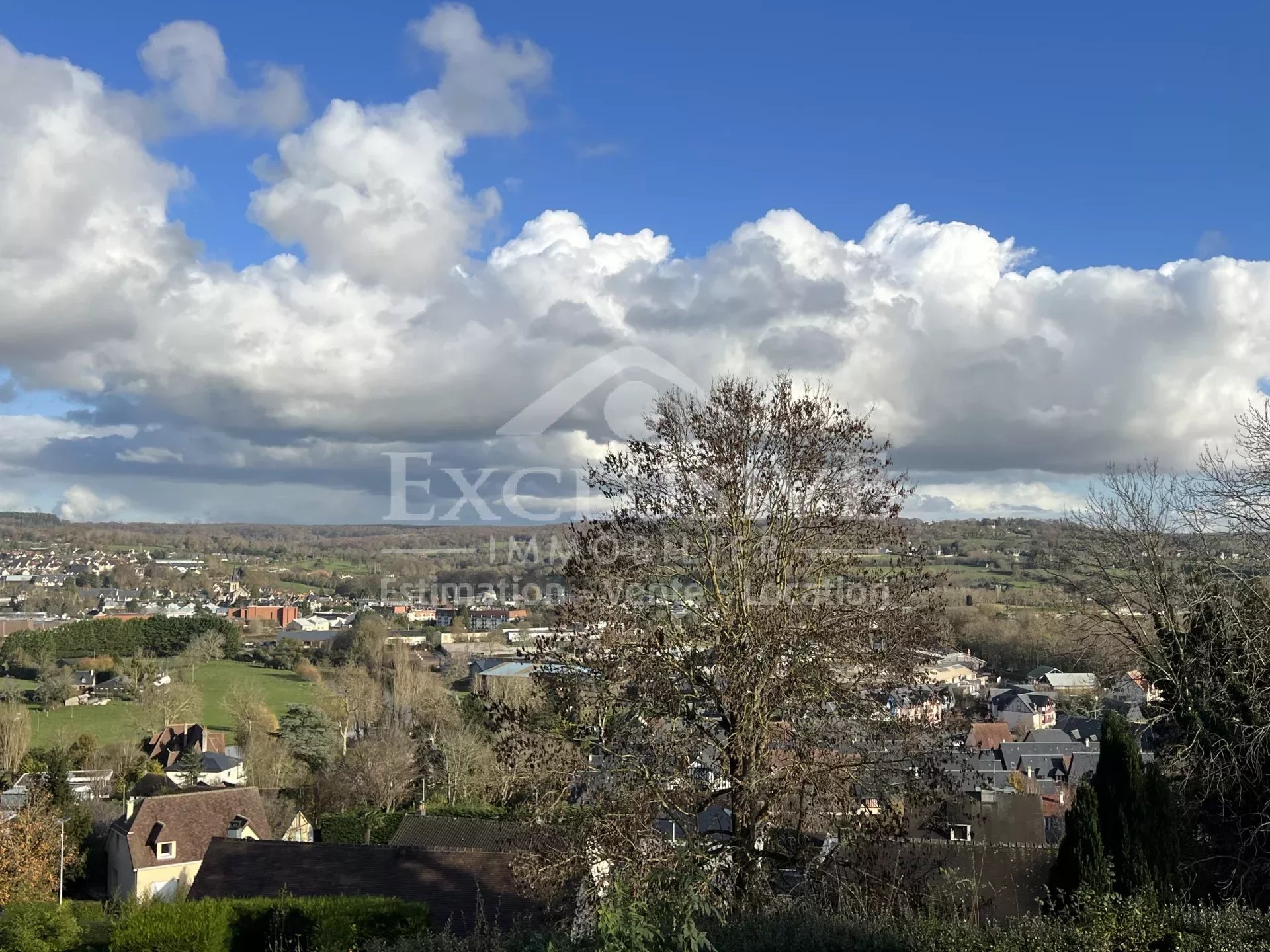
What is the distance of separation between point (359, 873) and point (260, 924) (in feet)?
10.0

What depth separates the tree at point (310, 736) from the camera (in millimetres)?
40781

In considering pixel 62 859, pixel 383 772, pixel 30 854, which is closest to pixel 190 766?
pixel 383 772

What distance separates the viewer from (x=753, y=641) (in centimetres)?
963

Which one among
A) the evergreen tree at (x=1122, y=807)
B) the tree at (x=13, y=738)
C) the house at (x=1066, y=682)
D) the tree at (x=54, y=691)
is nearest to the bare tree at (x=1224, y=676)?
the evergreen tree at (x=1122, y=807)

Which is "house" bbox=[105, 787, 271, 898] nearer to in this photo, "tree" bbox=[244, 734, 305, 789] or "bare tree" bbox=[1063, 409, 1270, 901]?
"tree" bbox=[244, 734, 305, 789]

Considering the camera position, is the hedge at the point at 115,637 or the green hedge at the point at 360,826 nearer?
the green hedge at the point at 360,826

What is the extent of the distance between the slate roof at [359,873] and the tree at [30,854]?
8496mm

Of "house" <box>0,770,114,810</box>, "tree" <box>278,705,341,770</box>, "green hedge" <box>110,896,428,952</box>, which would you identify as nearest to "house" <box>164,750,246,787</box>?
"tree" <box>278,705,341,770</box>

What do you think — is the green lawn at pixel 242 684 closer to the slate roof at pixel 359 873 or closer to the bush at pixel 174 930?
the slate roof at pixel 359 873

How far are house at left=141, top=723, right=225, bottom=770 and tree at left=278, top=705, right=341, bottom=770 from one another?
4.55 metres

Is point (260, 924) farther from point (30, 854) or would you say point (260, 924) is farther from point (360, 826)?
point (30, 854)

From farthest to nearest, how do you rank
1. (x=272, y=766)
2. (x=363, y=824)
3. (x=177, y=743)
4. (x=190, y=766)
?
(x=177, y=743), (x=190, y=766), (x=272, y=766), (x=363, y=824)

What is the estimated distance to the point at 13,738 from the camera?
4184 centimetres

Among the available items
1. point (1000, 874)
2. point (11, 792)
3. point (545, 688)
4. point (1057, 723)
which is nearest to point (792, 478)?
point (545, 688)
